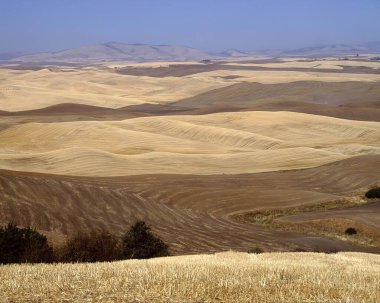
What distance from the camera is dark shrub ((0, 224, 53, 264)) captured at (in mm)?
15266

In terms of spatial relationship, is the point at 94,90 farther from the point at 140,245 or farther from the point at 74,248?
the point at 74,248

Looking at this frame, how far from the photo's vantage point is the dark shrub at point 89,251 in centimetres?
1695

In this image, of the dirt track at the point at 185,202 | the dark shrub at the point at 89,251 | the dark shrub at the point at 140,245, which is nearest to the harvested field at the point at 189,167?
the dirt track at the point at 185,202

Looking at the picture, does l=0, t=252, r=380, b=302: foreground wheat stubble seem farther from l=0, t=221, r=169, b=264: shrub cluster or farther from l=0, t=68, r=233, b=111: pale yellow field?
l=0, t=68, r=233, b=111: pale yellow field

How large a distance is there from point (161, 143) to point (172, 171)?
17.3 m

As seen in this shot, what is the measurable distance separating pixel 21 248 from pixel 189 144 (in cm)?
5237

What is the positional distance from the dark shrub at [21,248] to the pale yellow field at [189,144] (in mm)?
31467

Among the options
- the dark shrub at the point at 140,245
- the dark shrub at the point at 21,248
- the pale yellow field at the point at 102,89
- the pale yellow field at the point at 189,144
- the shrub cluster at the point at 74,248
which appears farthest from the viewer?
the pale yellow field at the point at 102,89

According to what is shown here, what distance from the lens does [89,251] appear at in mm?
17641

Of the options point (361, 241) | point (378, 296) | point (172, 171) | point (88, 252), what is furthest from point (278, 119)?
point (378, 296)

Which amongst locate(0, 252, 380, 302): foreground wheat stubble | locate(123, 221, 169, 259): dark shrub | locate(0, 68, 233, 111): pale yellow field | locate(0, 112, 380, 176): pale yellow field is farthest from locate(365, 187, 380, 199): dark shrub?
locate(0, 68, 233, 111): pale yellow field

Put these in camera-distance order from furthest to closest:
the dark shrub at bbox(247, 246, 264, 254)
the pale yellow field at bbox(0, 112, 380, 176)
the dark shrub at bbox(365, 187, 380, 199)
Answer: the pale yellow field at bbox(0, 112, 380, 176), the dark shrub at bbox(365, 187, 380, 199), the dark shrub at bbox(247, 246, 264, 254)

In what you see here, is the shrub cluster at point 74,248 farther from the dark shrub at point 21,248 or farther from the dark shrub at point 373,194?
the dark shrub at point 373,194

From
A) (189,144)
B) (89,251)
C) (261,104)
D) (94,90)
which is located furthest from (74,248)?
(94,90)
